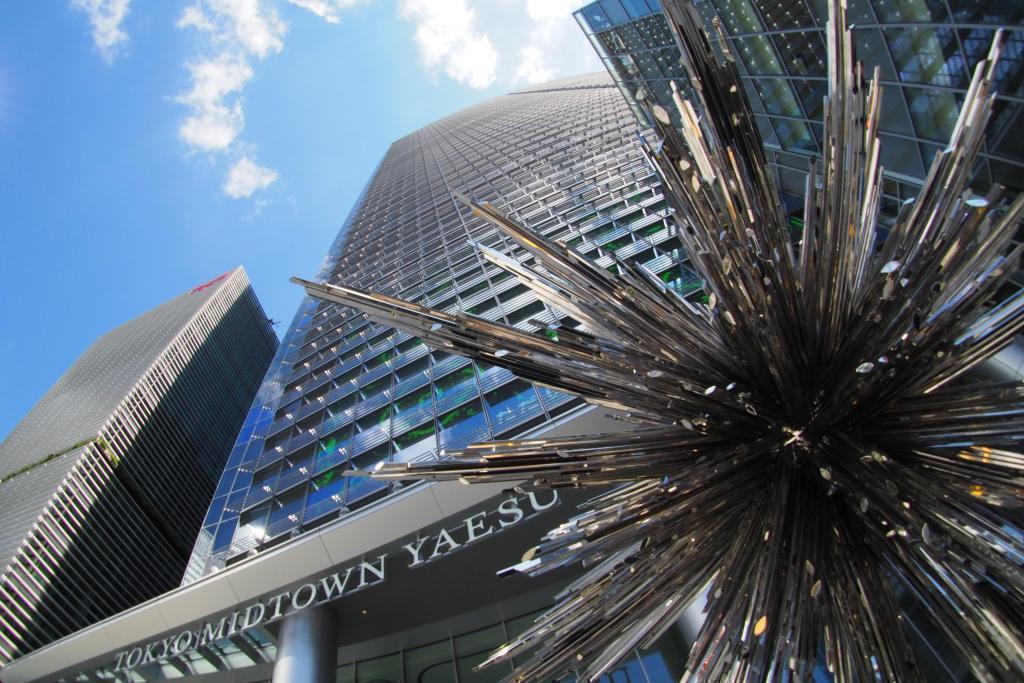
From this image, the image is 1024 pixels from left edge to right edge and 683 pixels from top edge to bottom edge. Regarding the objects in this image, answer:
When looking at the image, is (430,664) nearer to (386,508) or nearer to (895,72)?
(386,508)

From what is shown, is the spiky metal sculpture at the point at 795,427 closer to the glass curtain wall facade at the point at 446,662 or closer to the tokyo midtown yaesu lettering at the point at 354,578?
the tokyo midtown yaesu lettering at the point at 354,578

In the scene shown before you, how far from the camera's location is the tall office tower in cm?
3919

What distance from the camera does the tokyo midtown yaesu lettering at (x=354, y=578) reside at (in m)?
10.7

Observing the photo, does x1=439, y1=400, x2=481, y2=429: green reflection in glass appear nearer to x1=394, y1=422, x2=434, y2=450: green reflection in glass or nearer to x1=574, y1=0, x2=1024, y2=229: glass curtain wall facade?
x1=394, y1=422, x2=434, y2=450: green reflection in glass

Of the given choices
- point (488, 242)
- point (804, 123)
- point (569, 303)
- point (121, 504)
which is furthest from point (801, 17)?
point (121, 504)

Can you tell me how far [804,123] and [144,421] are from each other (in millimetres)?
56522

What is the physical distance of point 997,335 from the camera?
326cm

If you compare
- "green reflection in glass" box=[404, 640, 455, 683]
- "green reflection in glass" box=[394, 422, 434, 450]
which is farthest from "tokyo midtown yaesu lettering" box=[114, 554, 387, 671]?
"green reflection in glass" box=[394, 422, 434, 450]

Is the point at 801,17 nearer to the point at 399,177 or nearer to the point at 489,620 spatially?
the point at 489,620

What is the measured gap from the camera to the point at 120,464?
50625 mm

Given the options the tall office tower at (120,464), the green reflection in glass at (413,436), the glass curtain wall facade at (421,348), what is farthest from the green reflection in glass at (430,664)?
the tall office tower at (120,464)

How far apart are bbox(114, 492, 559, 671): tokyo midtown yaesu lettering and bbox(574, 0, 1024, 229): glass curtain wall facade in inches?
253

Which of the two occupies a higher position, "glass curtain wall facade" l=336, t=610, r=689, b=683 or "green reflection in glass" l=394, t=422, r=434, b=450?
"green reflection in glass" l=394, t=422, r=434, b=450

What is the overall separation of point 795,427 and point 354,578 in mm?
9552
